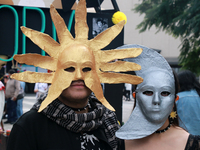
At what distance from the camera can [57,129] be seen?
1.67 metres

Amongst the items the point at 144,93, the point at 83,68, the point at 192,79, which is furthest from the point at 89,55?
the point at 192,79

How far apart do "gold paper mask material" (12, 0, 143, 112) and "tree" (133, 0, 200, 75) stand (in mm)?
3885

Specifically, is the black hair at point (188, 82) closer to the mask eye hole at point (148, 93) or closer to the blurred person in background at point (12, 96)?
the mask eye hole at point (148, 93)

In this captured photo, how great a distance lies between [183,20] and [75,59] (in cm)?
444

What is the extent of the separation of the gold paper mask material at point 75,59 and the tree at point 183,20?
3.89 meters

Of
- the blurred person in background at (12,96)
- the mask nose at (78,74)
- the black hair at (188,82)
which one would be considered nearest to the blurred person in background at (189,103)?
the black hair at (188,82)

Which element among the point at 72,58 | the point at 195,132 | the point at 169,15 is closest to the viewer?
the point at 72,58

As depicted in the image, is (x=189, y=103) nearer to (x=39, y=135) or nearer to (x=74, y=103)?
(x=74, y=103)

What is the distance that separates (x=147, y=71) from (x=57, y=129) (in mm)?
766

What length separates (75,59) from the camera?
167cm

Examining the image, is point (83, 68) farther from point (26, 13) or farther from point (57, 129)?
point (26, 13)

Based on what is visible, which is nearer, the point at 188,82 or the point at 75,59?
the point at 75,59

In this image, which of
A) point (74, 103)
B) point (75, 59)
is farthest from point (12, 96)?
point (75, 59)

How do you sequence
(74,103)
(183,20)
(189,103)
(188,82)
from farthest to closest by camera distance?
(183,20) < (188,82) < (189,103) < (74,103)
